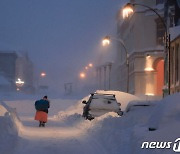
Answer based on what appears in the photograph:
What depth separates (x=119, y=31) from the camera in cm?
7400

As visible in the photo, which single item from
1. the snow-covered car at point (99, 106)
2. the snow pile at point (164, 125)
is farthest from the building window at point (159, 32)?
the snow pile at point (164, 125)

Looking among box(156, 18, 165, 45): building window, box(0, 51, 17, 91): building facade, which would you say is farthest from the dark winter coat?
box(0, 51, 17, 91): building facade

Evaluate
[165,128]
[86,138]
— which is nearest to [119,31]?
[86,138]

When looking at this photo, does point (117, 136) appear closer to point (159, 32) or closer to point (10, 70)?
point (159, 32)

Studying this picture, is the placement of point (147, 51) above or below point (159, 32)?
below

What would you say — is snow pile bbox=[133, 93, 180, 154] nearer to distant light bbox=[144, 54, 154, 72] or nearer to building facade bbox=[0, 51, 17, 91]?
distant light bbox=[144, 54, 154, 72]

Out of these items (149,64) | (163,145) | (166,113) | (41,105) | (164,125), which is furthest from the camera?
(149,64)

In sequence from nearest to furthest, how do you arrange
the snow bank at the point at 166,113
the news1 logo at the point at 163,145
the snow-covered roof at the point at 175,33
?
the news1 logo at the point at 163,145
the snow bank at the point at 166,113
the snow-covered roof at the point at 175,33

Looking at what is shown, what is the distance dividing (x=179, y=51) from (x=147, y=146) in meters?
26.8

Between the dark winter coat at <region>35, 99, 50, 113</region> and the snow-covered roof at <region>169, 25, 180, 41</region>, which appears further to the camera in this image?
the snow-covered roof at <region>169, 25, 180, 41</region>

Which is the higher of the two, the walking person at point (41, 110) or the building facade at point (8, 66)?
the building facade at point (8, 66)

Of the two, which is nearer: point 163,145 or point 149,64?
point 163,145

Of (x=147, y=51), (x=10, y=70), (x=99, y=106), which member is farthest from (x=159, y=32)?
(x=10, y=70)

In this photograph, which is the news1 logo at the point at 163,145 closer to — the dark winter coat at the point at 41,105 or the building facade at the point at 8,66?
the dark winter coat at the point at 41,105
